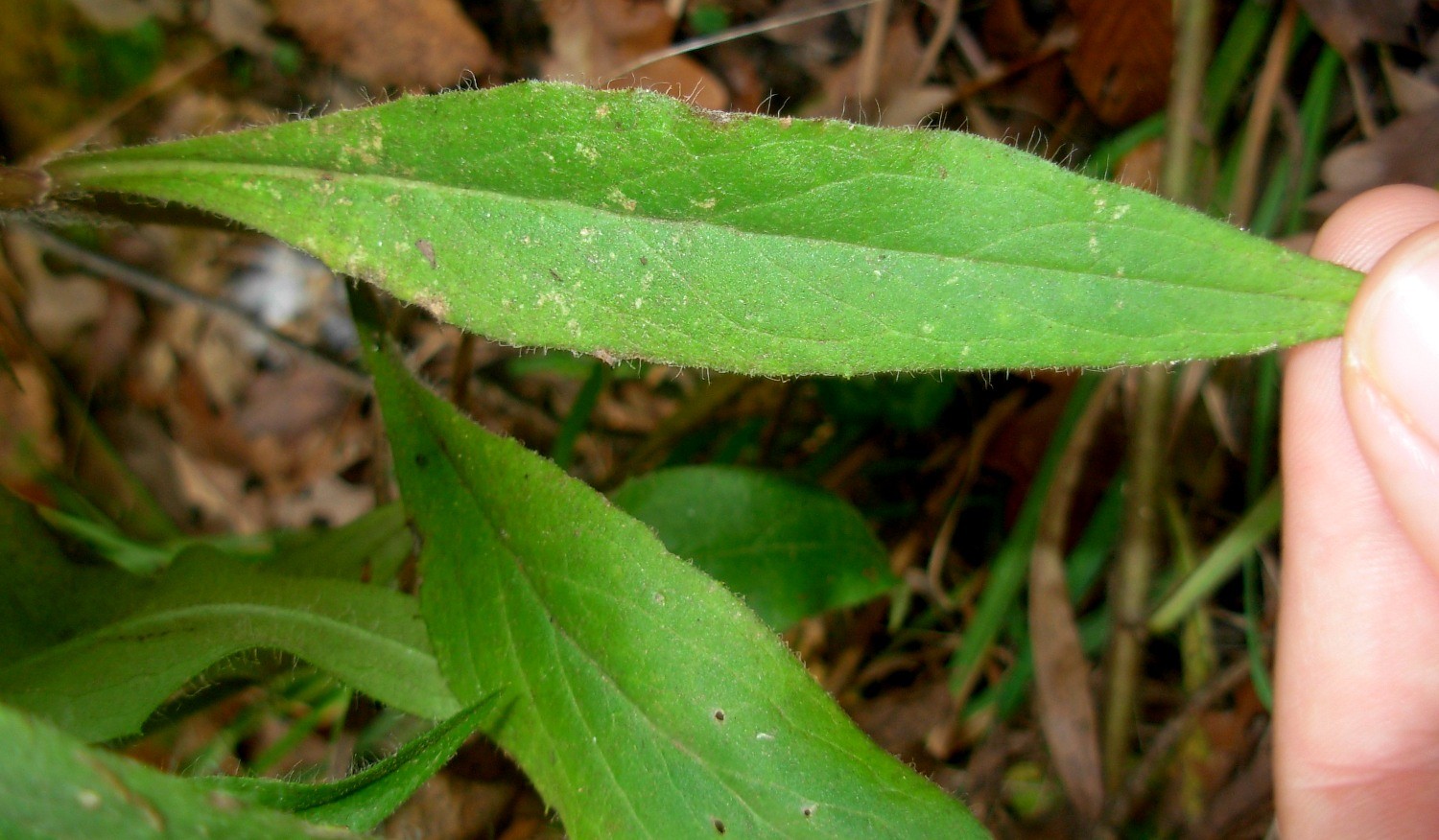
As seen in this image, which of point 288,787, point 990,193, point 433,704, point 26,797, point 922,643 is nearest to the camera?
point 26,797

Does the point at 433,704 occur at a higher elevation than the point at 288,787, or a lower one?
lower

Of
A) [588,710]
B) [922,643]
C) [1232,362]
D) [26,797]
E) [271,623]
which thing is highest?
[26,797]

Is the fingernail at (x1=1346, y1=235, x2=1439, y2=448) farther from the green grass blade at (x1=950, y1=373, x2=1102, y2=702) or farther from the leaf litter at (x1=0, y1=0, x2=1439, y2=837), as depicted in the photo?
the leaf litter at (x1=0, y1=0, x2=1439, y2=837)

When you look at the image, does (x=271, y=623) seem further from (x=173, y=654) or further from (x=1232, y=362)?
(x=1232, y=362)

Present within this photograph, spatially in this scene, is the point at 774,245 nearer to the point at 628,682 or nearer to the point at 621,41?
the point at 628,682

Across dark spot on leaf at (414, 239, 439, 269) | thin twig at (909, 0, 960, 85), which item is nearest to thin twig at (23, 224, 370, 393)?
dark spot on leaf at (414, 239, 439, 269)

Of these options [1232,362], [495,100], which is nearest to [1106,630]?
[1232,362]
